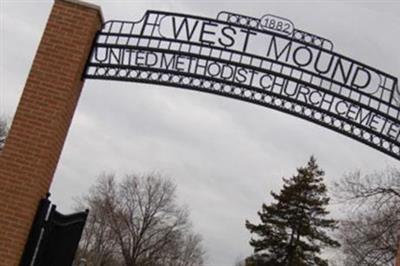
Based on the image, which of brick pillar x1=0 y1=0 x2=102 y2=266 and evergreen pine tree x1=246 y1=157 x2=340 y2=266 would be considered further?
evergreen pine tree x1=246 y1=157 x2=340 y2=266

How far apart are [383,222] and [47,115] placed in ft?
43.1

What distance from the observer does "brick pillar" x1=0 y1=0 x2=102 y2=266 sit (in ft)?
26.8

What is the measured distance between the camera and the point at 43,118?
28.1ft

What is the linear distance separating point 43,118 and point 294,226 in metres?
33.9

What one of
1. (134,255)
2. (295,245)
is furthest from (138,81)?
(134,255)

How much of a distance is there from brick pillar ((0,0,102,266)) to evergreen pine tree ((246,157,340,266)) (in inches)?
1265

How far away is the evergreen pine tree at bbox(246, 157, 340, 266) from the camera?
39438 millimetres

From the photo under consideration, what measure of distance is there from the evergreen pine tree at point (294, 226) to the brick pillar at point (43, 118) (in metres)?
32.1

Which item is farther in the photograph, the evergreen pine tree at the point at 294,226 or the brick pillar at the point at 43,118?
the evergreen pine tree at the point at 294,226

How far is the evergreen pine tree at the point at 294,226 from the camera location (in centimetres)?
3944

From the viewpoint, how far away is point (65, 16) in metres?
8.95

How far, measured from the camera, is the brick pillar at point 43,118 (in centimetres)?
816

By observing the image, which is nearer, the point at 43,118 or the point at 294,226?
the point at 43,118

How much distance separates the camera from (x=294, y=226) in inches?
1598
